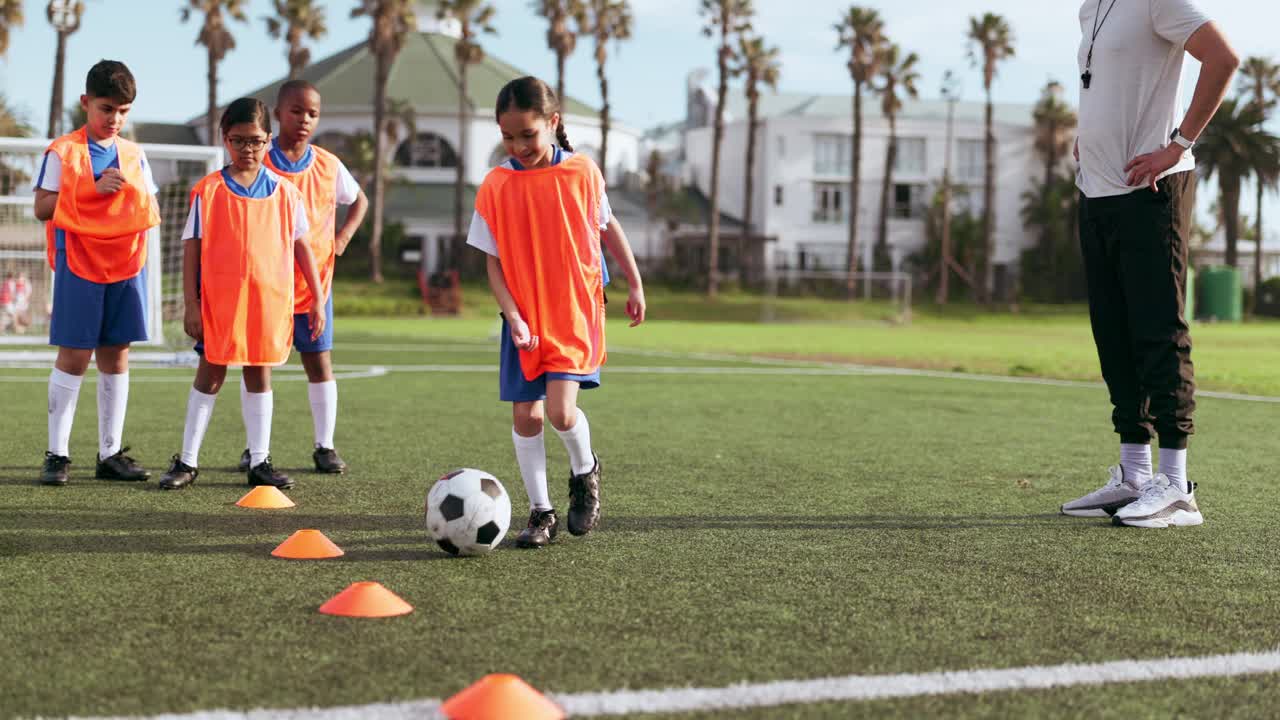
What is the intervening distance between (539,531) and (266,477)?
1812 mm

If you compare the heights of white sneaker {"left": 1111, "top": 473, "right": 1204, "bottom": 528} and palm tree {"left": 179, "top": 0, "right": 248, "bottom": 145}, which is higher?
palm tree {"left": 179, "top": 0, "right": 248, "bottom": 145}

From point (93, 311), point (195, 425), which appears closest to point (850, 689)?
→ point (195, 425)

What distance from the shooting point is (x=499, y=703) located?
106 inches

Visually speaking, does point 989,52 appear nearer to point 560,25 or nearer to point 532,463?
point 560,25

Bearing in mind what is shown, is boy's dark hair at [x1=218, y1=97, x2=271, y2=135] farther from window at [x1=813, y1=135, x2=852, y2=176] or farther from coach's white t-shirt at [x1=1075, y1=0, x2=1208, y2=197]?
window at [x1=813, y1=135, x2=852, y2=176]

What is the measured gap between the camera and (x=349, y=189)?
6.78 meters

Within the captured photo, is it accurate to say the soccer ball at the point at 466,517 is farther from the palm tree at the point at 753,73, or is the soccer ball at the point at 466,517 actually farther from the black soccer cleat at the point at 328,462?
the palm tree at the point at 753,73

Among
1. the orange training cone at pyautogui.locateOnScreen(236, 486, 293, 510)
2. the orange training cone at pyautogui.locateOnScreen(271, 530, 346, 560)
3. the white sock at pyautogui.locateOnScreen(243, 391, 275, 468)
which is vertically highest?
the white sock at pyautogui.locateOnScreen(243, 391, 275, 468)

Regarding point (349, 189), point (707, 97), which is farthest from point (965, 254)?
point (349, 189)

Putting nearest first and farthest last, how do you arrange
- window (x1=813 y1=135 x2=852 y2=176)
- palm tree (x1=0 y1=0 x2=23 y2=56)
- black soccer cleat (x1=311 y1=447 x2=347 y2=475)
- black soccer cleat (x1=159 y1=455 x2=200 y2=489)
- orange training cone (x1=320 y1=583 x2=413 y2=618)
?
orange training cone (x1=320 y1=583 x2=413 y2=618) < black soccer cleat (x1=159 y1=455 x2=200 y2=489) < black soccer cleat (x1=311 y1=447 x2=347 y2=475) < palm tree (x1=0 y1=0 x2=23 y2=56) < window (x1=813 y1=135 x2=852 y2=176)

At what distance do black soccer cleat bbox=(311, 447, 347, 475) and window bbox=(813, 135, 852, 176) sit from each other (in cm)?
6425

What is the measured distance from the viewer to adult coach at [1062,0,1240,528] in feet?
17.3

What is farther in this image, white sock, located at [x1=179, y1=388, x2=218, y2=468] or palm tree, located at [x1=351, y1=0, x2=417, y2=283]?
palm tree, located at [x1=351, y1=0, x2=417, y2=283]

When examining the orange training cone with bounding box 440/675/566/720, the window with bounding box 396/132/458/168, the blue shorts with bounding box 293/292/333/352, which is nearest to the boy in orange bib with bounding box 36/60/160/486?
the blue shorts with bounding box 293/292/333/352
